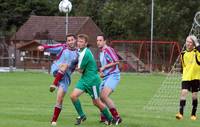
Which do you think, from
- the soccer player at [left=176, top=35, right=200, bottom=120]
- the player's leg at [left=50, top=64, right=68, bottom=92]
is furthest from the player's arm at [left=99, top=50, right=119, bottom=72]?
the soccer player at [left=176, top=35, right=200, bottom=120]

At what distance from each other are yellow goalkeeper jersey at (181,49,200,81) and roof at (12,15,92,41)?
204 feet

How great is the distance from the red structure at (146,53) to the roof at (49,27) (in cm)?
1655

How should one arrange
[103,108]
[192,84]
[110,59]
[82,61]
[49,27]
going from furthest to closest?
[49,27]
[192,84]
[110,59]
[103,108]
[82,61]

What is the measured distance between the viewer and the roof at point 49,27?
7969cm

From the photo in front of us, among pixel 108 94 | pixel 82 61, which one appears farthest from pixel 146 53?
pixel 82 61

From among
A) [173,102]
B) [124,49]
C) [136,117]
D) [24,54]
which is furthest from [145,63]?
[136,117]

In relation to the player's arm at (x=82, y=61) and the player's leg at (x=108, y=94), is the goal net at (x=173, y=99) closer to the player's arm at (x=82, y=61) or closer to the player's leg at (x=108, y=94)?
the player's leg at (x=108, y=94)

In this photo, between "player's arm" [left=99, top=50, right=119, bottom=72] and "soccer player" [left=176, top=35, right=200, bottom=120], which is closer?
"player's arm" [left=99, top=50, right=119, bottom=72]

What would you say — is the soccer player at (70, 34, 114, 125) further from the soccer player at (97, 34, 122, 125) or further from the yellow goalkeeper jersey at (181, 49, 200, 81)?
the yellow goalkeeper jersey at (181, 49, 200, 81)

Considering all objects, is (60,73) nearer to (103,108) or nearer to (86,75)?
(86,75)

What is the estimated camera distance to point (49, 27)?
268 ft

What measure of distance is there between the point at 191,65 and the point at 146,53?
4686cm

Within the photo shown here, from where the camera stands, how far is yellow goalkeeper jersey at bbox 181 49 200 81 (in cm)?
1653

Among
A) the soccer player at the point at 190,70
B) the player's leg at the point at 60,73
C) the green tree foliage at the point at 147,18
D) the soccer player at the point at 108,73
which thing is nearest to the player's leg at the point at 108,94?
the soccer player at the point at 108,73
